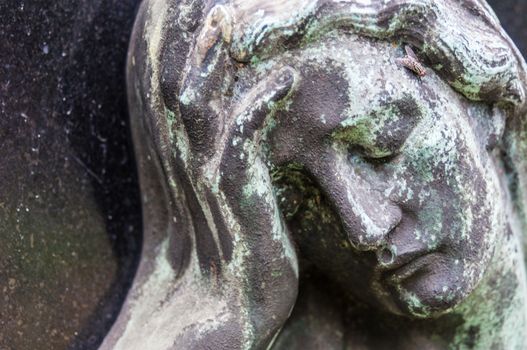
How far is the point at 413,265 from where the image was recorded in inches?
34.1

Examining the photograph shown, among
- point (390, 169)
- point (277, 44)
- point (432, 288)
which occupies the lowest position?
point (432, 288)

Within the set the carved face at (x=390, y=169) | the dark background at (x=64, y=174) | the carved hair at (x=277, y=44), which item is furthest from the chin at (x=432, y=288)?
the dark background at (x=64, y=174)

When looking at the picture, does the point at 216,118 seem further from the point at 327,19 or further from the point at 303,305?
the point at 303,305

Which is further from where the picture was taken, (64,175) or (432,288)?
(64,175)

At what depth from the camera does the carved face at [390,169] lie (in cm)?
80

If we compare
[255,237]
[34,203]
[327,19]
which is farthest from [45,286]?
[327,19]

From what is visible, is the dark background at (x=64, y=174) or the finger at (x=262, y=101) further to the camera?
the dark background at (x=64, y=174)

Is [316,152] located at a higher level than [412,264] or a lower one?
higher

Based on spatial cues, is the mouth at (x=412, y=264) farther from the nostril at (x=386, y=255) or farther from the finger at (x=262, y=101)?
the finger at (x=262, y=101)

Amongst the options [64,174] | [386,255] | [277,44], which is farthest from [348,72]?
[64,174]

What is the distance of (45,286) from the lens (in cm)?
94

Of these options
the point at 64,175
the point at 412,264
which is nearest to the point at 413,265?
the point at 412,264

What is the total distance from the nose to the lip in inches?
2.0

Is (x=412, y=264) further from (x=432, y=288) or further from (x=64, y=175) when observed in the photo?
(x=64, y=175)
